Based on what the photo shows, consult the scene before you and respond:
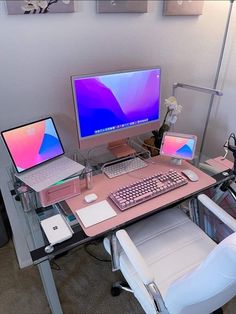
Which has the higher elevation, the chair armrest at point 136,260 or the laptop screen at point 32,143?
the laptop screen at point 32,143

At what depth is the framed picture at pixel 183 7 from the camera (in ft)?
4.55

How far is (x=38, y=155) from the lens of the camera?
1.19m

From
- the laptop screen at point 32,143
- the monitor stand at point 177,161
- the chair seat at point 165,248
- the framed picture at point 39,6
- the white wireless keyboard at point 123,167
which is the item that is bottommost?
the chair seat at point 165,248

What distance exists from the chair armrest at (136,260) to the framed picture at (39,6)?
1043 mm

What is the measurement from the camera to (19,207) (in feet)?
3.97

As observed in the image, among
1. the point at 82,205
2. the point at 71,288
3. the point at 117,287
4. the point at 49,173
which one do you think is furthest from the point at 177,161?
the point at 71,288

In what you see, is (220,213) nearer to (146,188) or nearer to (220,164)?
(146,188)

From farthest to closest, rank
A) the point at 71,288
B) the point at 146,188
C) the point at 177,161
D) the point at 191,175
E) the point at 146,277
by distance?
the point at 71,288, the point at 177,161, the point at 191,175, the point at 146,188, the point at 146,277

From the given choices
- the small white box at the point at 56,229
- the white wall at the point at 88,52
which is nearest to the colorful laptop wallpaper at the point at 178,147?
the white wall at the point at 88,52

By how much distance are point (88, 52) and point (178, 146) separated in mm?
718

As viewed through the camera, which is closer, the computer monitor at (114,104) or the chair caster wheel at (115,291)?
the computer monitor at (114,104)

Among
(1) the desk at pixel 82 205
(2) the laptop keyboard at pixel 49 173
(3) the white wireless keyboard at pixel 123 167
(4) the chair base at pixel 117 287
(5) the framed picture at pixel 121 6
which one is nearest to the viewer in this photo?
(1) the desk at pixel 82 205

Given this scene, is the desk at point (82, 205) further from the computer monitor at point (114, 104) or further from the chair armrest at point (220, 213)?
the computer monitor at point (114, 104)

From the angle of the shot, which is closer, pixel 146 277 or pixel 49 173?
pixel 146 277
